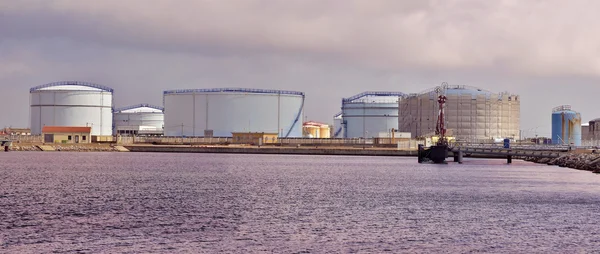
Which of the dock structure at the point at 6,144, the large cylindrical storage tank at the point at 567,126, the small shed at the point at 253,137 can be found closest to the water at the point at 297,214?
the large cylindrical storage tank at the point at 567,126

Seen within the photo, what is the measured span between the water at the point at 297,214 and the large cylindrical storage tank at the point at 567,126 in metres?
67.3

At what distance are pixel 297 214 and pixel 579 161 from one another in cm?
6020

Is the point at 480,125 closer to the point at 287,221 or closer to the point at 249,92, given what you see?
the point at 249,92

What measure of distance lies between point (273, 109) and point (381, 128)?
25.4 meters

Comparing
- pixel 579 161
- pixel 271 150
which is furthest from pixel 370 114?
pixel 579 161

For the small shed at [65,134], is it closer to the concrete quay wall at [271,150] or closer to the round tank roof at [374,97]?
the concrete quay wall at [271,150]

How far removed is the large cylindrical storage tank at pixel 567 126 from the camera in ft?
492

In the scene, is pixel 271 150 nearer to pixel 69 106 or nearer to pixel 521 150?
pixel 69 106

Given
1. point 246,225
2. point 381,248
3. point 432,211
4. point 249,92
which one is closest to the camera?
point 381,248

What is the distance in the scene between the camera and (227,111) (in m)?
176

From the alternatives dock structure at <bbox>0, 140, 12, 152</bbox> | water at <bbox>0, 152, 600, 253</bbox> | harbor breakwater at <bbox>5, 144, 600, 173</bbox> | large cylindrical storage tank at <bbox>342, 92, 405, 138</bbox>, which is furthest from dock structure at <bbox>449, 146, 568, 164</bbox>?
dock structure at <bbox>0, 140, 12, 152</bbox>

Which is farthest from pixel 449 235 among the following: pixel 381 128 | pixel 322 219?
pixel 381 128

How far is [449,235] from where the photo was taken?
43.1m

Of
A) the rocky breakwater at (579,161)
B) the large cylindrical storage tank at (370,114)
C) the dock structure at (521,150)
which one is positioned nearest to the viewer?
the rocky breakwater at (579,161)
